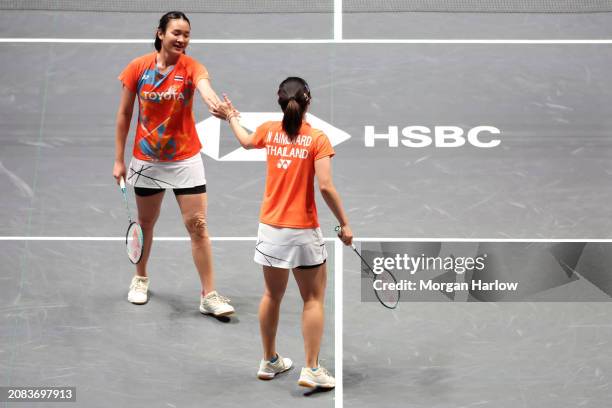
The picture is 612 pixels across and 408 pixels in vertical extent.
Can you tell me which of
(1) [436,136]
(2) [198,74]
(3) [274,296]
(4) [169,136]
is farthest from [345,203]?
(3) [274,296]

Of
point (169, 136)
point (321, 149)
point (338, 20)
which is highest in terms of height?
point (338, 20)

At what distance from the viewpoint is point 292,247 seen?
6.87m

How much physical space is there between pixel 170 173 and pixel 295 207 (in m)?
1.35

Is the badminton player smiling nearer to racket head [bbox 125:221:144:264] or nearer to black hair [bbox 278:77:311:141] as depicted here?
racket head [bbox 125:221:144:264]

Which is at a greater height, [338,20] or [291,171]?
[338,20]

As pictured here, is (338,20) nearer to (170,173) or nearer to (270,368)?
(170,173)

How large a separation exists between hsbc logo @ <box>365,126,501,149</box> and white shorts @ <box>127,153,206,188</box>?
2.72 metres

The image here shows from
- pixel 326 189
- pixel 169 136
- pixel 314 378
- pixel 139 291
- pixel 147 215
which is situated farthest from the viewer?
pixel 139 291

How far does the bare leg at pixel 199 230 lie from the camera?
7.83 metres

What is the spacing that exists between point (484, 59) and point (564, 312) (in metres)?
3.77

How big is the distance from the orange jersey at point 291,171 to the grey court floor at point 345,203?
129 centimetres

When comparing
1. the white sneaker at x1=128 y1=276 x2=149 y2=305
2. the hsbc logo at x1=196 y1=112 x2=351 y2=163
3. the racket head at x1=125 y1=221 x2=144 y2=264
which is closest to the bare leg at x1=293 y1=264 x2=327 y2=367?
the racket head at x1=125 y1=221 x2=144 y2=264

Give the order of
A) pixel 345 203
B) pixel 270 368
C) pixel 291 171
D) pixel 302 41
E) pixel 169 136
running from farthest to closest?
1. pixel 302 41
2. pixel 345 203
3. pixel 169 136
4. pixel 270 368
5. pixel 291 171

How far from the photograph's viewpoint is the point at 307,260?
6875 mm
